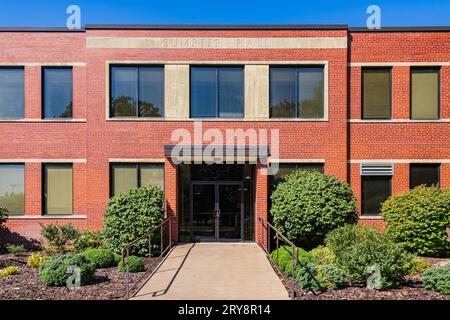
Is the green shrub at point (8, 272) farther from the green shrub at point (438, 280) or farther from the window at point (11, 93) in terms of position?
the green shrub at point (438, 280)

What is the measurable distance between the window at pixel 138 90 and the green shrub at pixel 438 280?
36.3 ft

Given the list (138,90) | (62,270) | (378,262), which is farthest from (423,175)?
(62,270)

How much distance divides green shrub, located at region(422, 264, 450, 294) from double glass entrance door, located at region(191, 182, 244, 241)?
7.71 metres

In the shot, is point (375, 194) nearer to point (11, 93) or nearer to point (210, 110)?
point (210, 110)

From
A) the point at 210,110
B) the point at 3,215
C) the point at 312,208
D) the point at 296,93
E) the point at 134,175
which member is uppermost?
the point at 296,93

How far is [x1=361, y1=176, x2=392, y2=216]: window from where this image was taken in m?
16.8

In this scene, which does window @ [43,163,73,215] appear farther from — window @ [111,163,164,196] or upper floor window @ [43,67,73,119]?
upper floor window @ [43,67,73,119]

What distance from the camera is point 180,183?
16359 mm

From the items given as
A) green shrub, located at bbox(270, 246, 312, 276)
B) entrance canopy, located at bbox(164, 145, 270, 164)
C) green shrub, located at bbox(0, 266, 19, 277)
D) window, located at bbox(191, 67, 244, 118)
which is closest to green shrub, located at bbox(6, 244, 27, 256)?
green shrub, located at bbox(0, 266, 19, 277)

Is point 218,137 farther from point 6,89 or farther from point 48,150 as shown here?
point 6,89

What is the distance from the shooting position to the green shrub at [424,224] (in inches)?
536

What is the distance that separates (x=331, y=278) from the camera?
9.69m

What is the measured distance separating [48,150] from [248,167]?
321 inches

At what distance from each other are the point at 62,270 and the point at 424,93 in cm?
1488
